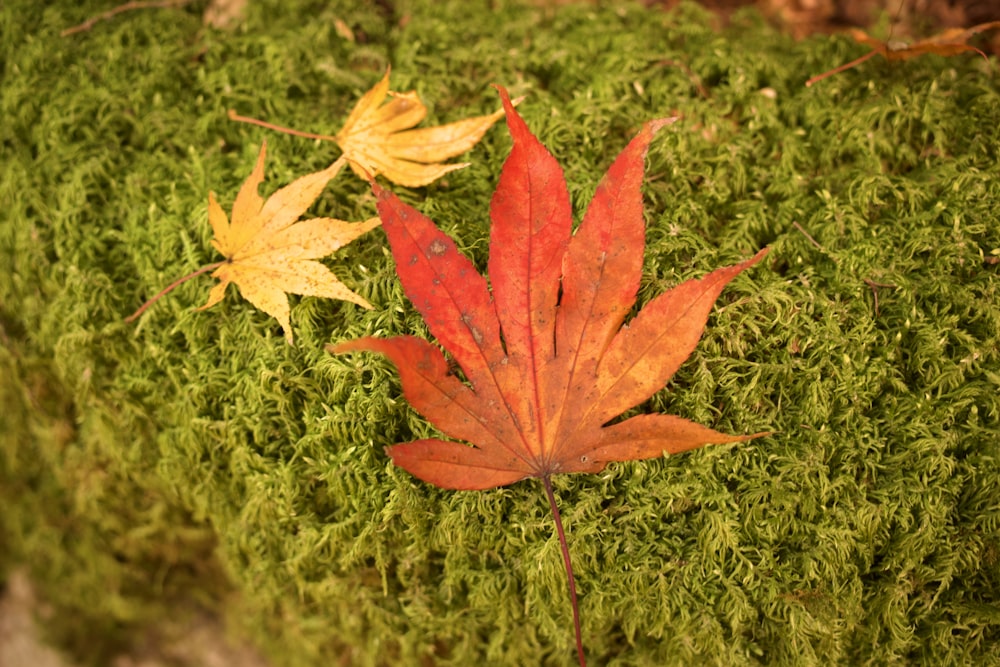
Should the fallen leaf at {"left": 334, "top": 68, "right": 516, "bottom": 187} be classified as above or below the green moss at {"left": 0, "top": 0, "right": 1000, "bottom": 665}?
above

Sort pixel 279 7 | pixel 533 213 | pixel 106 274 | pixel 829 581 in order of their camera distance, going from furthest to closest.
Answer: pixel 279 7 < pixel 106 274 < pixel 829 581 < pixel 533 213

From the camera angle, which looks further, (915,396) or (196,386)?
(196,386)

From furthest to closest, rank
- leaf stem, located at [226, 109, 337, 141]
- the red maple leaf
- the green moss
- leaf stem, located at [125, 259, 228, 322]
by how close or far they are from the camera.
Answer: leaf stem, located at [226, 109, 337, 141] < leaf stem, located at [125, 259, 228, 322] < the green moss < the red maple leaf

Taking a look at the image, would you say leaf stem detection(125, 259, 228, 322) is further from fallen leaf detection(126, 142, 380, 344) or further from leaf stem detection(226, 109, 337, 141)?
leaf stem detection(226, 109, 337, 141)

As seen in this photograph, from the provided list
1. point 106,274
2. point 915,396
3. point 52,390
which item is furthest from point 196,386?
point 915,396

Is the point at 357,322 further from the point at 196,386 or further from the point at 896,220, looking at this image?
the point at 896,220

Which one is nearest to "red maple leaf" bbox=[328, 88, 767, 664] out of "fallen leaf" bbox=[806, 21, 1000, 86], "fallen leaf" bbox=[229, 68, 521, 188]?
"fallen leaf" bbox=[229, 68, 521, 188]

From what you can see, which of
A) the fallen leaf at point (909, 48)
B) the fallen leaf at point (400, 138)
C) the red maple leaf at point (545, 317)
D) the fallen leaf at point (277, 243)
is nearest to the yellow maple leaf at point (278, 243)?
the fallen leaf at point (277, 243)
